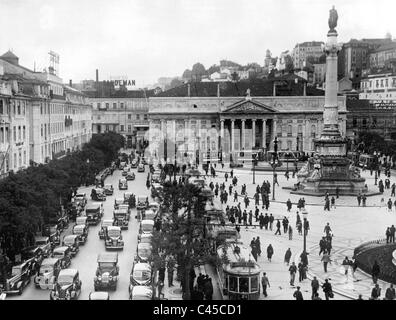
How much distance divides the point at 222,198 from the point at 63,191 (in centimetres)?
1296

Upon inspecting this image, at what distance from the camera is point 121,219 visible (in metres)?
39.2

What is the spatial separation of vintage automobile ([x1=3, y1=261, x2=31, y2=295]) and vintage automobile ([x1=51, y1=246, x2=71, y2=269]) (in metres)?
1.85

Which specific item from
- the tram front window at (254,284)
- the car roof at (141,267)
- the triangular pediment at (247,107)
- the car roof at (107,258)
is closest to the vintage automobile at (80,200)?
the car roof at (107,258)

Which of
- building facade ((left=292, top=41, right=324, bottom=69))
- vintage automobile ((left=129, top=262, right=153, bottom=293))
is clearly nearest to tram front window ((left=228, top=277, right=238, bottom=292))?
vintage automobile ((left=129, top=262, right=153, bottom=293))

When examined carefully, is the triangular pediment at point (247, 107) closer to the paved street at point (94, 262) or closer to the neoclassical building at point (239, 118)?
the neoclassical building at point (239, 118)

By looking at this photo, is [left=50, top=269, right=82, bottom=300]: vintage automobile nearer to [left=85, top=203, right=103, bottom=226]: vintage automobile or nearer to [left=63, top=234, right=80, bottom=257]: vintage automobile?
[left=63, top=234, right=80, bottom=257]: vintage automobile

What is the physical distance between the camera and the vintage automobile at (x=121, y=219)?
3881 centimetres

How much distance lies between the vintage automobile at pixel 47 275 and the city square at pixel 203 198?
7cm

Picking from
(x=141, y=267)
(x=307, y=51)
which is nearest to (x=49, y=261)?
(x=141, y=267)

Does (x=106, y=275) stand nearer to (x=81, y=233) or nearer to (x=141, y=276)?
(x=141, y=276)

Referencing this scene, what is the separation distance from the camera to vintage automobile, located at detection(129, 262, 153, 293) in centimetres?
2505
